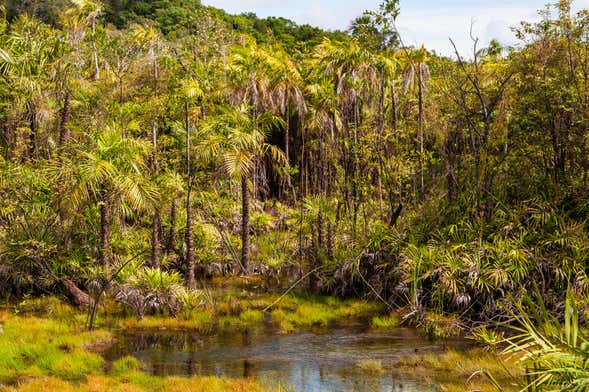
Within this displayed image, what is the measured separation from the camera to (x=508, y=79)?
19156mm

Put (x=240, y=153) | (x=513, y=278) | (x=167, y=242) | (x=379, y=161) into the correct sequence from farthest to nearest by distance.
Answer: (x=167, y=242)
(x=379, y=161)
(x=240, y=153)
(x=513, y=278)

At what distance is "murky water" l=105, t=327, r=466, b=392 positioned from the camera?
1288 cm

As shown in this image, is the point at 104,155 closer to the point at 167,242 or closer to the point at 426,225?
the point at 167,242

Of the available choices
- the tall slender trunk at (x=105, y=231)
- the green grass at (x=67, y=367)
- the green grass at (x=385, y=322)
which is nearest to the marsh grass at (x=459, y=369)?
the green grass at (x=385, y=322)

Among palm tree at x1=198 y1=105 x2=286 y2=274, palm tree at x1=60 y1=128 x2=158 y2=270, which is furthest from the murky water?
palm tree at x1=198 y1=105 x2=286 y2=274

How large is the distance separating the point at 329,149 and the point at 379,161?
460 centimetres

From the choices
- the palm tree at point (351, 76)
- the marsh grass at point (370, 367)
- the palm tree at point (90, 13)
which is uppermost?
the palm tree at point (90, 13)

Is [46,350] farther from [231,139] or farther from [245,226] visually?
[245,226]

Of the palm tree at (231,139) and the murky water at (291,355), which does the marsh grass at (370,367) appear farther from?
the palm tree at (231,139)

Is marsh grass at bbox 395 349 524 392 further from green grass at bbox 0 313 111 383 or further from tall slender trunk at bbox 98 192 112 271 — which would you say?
tall slender trunk at bbox 98 192 112 271

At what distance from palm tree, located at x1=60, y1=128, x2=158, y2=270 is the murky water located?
3.57 metres

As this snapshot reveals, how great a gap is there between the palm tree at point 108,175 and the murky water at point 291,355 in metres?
3.57

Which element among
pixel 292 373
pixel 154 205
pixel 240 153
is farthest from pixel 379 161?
pixel 292 373

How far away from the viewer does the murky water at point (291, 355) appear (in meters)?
12.9
